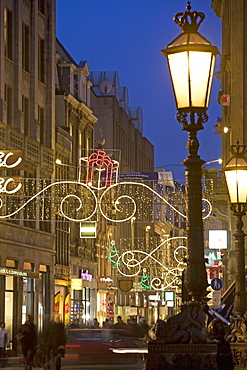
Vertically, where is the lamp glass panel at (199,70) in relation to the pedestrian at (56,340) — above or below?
above

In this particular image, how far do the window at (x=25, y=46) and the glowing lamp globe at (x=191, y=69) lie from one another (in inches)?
1522

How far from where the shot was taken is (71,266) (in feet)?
221

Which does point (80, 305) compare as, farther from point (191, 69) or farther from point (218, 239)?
point (191, 69)

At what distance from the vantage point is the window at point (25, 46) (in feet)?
163

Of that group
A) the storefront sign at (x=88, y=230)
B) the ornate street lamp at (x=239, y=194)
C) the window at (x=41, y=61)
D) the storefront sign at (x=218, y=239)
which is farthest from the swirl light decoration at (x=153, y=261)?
the ornate street lamp at (x=239, y=194)

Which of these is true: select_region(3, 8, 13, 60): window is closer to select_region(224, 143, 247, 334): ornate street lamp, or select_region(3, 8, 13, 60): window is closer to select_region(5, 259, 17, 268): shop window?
select_region(5, 259, 17, 268): shop window

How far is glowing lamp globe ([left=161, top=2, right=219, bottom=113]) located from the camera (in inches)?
444

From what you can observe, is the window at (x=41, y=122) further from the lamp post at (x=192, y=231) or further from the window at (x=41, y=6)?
the lamp post at (x=192, y=231)

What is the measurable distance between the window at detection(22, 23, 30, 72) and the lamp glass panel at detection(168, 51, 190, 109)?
38.7m

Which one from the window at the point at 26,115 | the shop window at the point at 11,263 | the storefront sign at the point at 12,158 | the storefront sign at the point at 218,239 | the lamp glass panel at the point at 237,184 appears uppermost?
the window at the point at 26,115

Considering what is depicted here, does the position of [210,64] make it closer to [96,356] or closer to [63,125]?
[96,356]

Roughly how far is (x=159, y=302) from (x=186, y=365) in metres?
108

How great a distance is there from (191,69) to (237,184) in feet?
25.4

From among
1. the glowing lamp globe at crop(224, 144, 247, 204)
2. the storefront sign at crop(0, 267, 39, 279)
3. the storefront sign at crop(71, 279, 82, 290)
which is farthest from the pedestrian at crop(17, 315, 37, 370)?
the storefront sign at crop(71, 279, 82, 290)
